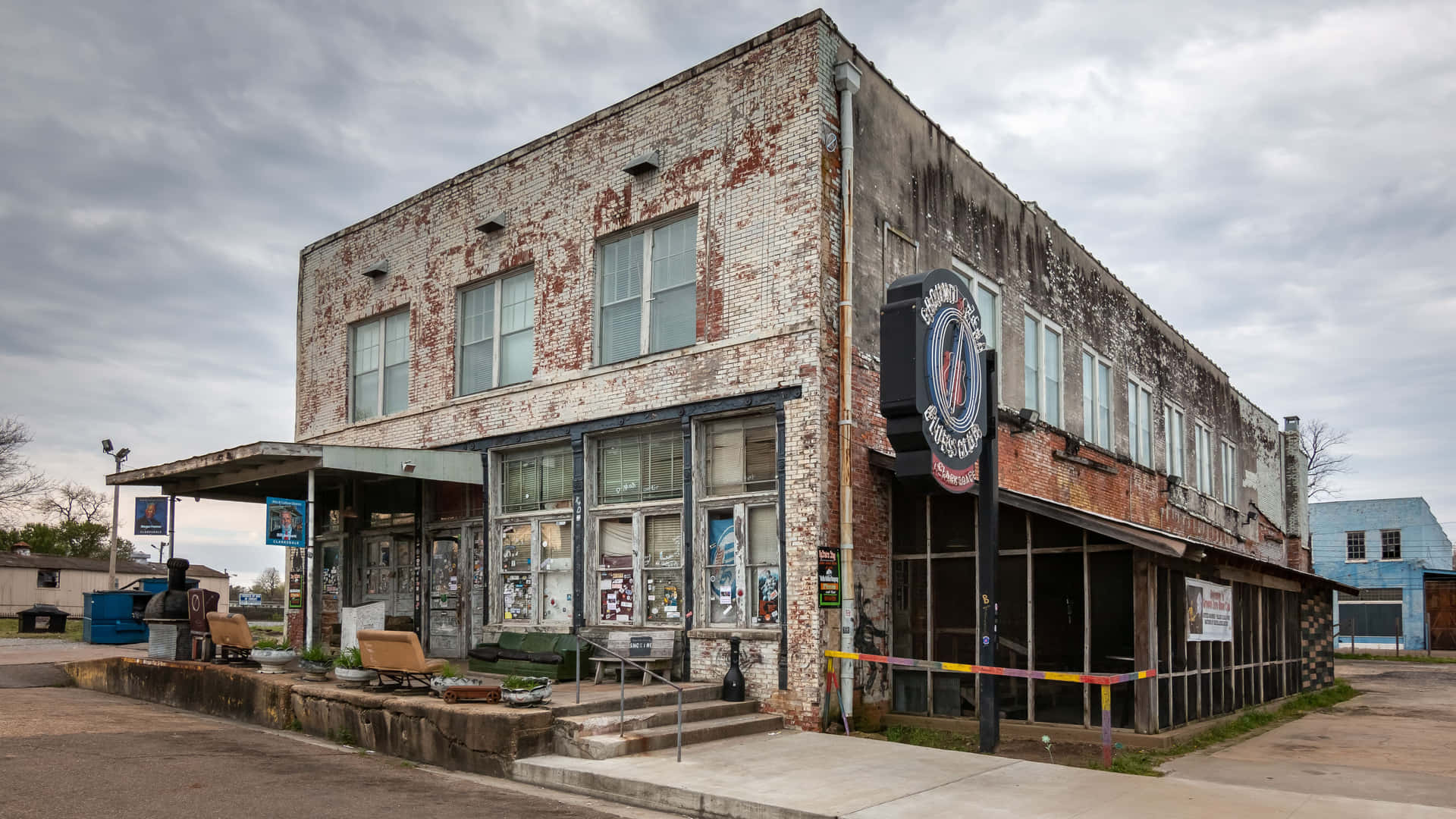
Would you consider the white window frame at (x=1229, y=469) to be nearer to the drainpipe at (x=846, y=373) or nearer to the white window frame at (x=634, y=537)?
the drainpipe at (x=846, y=373)

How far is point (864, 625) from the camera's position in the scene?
12750mm

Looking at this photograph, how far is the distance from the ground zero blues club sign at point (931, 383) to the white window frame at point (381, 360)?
10220 mm

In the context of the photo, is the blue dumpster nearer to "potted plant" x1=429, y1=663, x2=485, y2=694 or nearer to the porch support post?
"potted plant" x1=429, y1=663, x2=485, y2=694

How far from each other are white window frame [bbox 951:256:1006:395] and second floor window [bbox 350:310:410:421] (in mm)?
9341

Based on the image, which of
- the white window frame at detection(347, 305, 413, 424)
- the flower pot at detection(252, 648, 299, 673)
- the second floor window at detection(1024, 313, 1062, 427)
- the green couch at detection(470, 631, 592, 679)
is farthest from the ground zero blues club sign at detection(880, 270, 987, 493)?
the white window frame at detection(347, 305, 413, 424)

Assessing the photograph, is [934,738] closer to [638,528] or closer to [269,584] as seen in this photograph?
[638,528]

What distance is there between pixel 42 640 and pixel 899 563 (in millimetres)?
23694

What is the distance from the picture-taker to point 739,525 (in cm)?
1323

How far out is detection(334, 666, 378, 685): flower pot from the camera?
12.4 m

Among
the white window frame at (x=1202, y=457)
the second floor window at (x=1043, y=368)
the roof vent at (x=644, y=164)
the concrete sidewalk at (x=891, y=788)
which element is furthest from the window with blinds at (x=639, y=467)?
the white window frame at (x=1202, y=457)

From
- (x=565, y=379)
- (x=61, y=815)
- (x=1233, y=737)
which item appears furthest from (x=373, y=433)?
(x=1233, y=737)

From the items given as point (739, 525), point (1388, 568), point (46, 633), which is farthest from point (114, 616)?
point (1388, 568)

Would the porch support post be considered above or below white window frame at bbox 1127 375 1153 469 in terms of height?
below

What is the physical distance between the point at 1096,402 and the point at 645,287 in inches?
389
